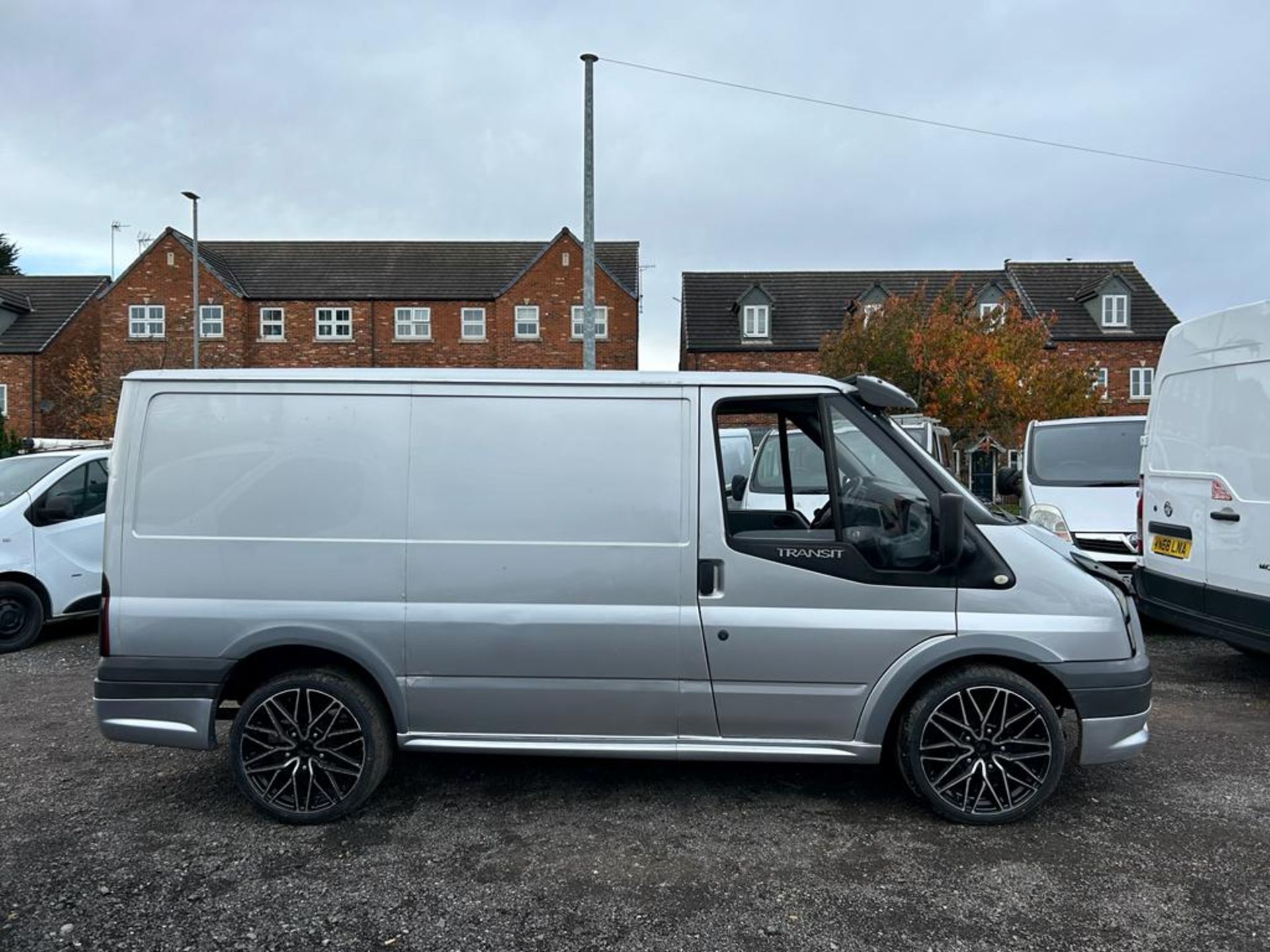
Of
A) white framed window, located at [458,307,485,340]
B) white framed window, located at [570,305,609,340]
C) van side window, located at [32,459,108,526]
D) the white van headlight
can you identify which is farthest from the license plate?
white framed window, located at [458,307,485,340]

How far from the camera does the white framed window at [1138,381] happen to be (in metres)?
32.6

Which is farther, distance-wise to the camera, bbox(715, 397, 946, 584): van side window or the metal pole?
the metal pole

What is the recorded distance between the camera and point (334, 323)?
33.4m

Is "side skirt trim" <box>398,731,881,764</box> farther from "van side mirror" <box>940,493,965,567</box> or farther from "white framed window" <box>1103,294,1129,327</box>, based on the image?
"white framed window" <box>1103,294,1129,327</box>

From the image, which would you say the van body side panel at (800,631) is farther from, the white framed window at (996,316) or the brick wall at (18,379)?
the brick wall at (18,379)

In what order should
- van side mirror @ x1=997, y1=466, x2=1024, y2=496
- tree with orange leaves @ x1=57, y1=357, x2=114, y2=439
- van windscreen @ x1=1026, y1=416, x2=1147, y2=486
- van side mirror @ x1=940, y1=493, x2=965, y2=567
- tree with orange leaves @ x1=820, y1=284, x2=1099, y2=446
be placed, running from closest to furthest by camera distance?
1. van side mirror @ x1=940, y1=493, x2=965, y2=567
2. van windscreen @ x1=1026, y1=416, x2=1147, y2=486
3. van side mirror @ x1=997, y1=466, x2=1024, y2=496
4. tree with orange leaves @ x1=820, y1=284, x2=1099, y2=446
5. tree with orange leaves @ x1=57, y1=357, x2=114, y2=439

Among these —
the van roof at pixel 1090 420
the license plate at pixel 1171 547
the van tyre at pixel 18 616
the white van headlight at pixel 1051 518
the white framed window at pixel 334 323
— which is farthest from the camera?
the white framed window at pixel 334 323

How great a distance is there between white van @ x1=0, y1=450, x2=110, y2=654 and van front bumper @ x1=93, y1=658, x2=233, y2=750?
401 centimetres

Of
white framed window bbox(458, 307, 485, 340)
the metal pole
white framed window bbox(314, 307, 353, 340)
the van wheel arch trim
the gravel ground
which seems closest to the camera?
the gravel ground

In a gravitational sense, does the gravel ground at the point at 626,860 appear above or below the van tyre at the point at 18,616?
below

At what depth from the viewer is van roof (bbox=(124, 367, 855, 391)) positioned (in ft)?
12.8

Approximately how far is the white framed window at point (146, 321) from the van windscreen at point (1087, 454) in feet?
109

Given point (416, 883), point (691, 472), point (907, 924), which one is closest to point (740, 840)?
point (907, 924)

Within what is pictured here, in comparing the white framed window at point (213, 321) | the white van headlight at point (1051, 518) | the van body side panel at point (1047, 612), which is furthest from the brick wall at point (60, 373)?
the van body side panel at point (1047, 612)
